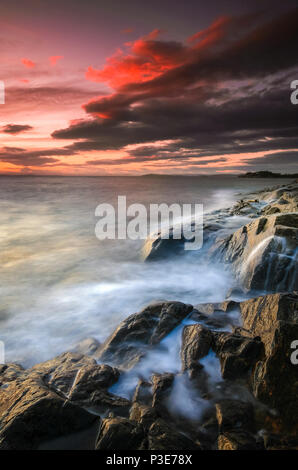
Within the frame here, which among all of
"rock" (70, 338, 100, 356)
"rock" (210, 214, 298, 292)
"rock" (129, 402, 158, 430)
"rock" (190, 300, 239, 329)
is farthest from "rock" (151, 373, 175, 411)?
"rock" (210, 214, 298, 292)

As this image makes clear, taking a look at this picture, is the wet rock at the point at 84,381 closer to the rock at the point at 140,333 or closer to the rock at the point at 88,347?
the rock at the point at 140,333

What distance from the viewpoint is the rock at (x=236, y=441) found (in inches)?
95.8

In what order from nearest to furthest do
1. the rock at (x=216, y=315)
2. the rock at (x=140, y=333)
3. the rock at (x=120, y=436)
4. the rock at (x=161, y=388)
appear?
the rock at (x=120, y=436)
the rock at (x=161, y=388)
the rock at (x=140, y=333)
the rock at (x=216, y=315)

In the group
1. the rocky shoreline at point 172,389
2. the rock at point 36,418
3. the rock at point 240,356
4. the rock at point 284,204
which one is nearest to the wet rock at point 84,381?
the rocky shoreline at point 172,389

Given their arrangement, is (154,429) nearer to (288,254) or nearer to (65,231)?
(288,254)

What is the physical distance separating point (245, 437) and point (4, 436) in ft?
8.32

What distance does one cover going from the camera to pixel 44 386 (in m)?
3.23

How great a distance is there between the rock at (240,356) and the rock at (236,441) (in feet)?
2.44

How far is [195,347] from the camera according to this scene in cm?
384

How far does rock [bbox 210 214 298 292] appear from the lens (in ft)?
17.9

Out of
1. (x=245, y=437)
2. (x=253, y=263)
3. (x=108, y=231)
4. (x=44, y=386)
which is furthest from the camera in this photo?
(x=108, y=231)

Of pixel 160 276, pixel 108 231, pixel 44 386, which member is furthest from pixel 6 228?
pixel 44 386

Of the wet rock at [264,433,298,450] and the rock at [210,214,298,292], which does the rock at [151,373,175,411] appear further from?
the rock at [210,214,298,292]

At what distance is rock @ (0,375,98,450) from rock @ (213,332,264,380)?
5.90ft
